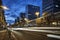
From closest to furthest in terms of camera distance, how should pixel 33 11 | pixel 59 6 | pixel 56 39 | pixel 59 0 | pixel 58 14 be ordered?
Answer: pixel 56 39, pixel 59 6, pixel 59 0, pixel 58 14, pixel 33 11

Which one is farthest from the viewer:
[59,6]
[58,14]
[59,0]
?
[58,14]

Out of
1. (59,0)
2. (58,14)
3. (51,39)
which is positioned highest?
(59,0)

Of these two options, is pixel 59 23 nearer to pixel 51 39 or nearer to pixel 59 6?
pixel 59 6

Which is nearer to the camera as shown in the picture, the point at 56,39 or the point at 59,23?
the point at 56,39

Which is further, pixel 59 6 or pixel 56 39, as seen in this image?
pixel 59 6

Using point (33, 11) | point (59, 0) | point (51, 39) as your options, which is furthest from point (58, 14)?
point (51, 39)

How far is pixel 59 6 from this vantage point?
280 inches

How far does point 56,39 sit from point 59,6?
3.09 metres

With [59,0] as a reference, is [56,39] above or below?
below

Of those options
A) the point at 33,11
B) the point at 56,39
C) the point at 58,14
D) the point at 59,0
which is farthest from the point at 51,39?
the point at 33,11

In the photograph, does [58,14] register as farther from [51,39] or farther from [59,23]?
[51,39]

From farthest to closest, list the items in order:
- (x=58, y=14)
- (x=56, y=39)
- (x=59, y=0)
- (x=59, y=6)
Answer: (x=58, y=14)
(x=59, y=0)
(x=59, y=6)
(x=56, y=39)

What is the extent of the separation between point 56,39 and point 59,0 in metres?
3.81

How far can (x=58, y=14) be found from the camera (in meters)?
8.86
